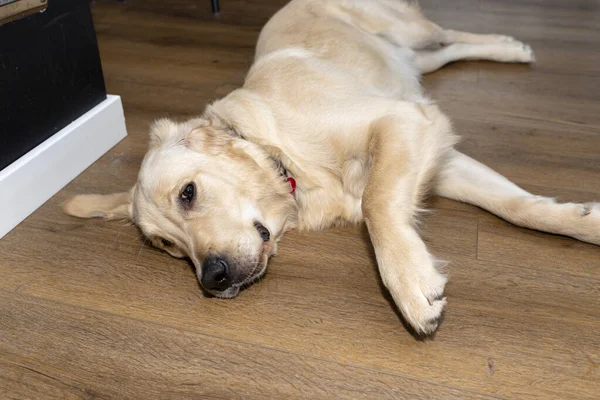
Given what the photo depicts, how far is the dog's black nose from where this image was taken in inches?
62.5

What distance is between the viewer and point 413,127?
6.02ft

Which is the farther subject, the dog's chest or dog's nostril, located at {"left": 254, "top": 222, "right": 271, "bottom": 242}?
the dog's chest

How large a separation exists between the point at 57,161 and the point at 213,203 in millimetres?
999

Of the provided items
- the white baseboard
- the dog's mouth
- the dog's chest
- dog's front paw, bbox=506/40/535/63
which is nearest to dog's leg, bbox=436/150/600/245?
the dog's chest

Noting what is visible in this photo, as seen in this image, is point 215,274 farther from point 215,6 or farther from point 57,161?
point 215,6

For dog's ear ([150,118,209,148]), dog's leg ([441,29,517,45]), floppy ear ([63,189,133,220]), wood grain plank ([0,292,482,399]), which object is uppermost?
dog's ear ([150,118,209,148])

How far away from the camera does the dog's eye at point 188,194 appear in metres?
1.73

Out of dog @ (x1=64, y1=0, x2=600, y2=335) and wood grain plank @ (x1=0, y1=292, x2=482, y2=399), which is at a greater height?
dog @ (x1=64, y1=0, x2=600, y2=335)

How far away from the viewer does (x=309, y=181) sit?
1934 millimetres

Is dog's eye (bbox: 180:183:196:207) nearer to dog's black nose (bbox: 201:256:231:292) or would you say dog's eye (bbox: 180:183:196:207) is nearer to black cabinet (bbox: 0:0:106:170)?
dog's black nose (bbox: 201:256:231:292)

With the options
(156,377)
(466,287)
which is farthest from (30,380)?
(466,287)

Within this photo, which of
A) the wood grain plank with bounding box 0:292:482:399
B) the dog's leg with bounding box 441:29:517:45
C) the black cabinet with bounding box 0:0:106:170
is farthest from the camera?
the dog's leg with bounding box 441:29:517:45

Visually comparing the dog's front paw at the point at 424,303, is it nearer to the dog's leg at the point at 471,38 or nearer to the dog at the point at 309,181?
the dog at the point at 309,181

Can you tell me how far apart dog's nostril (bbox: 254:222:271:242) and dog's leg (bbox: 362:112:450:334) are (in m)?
0.34
